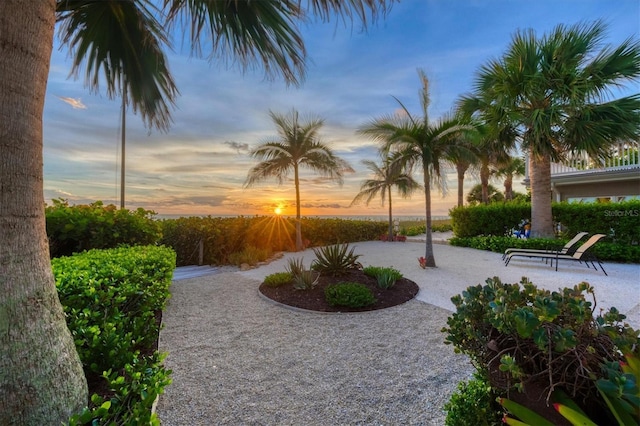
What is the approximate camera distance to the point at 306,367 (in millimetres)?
2762

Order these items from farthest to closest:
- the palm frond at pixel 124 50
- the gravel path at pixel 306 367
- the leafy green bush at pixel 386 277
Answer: the leafy green bush at pixel 386 277 < the palm frond at pixel 124 50 < the gravel path at pixel 306 367

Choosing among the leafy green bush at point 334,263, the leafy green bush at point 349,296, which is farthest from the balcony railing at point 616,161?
the leafy green bush at point 349,296

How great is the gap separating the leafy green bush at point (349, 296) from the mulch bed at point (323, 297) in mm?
65

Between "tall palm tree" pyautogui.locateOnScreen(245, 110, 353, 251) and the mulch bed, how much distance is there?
19.7 ft

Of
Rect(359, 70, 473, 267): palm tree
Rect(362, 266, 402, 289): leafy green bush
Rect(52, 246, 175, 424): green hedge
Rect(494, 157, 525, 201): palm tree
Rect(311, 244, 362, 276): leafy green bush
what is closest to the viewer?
Rect(52, 246, 175, 424): green hedge

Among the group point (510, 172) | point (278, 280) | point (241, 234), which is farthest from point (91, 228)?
point (510, 172)

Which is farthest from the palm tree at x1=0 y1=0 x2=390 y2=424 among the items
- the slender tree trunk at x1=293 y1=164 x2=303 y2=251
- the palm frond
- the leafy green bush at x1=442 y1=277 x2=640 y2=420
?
the slender tree trunk at x1=293 y1=164 x2=303 y2=251

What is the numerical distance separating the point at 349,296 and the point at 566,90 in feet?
Result: 28.9

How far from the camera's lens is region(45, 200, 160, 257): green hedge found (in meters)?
4.61

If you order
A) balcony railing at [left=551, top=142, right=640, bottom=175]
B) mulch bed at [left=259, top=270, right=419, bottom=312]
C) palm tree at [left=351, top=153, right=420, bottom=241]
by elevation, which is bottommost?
mulch bed at [left=259, top=270, right=419, bottom=312]

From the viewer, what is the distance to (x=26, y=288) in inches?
48.5

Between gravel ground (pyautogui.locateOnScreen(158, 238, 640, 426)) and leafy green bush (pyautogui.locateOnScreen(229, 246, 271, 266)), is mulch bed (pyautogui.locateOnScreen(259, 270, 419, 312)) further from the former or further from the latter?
leafy green bush (pyautogui.locateOnScreen(229, 246, 271, 266))

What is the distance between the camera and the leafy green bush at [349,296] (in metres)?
4.35

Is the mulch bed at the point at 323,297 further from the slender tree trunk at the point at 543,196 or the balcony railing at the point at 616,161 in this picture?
the balcony railing at the point at 616,161
